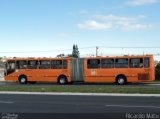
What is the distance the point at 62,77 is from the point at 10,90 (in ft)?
32.9

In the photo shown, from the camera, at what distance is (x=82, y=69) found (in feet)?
128

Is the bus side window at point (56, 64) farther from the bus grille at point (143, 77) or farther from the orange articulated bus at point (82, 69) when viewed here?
the bus grille at point (143, 77)

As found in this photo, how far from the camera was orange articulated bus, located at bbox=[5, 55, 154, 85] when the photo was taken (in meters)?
36.9

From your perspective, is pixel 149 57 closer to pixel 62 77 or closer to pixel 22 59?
pixel 62 77

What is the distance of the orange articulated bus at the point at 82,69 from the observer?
36938 mm

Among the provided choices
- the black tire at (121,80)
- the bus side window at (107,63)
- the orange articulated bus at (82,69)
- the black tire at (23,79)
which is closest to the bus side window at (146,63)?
the orange articulated bus at (82,69)

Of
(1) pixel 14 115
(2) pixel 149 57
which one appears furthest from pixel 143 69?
(1) pixel 14 115

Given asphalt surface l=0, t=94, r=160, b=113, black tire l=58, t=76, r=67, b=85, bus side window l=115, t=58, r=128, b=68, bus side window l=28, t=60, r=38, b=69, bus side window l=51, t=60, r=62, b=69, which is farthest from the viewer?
bus side window l=28, t=60, r=38, b=69

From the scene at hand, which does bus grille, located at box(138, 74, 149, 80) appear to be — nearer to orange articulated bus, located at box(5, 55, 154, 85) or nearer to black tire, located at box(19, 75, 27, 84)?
orange articulated bus, located at box(5, 55, 154, 85)

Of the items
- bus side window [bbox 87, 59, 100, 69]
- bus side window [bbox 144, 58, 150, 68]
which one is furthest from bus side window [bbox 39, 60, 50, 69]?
bus side window [bbox 144, 58, 150, 68]

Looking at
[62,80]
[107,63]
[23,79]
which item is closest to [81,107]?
[107,63]

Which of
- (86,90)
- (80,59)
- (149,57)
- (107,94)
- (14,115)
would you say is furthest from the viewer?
(80,59)

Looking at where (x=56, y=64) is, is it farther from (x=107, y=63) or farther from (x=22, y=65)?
(x=107, y=63)

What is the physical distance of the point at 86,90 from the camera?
28766 millimetres
